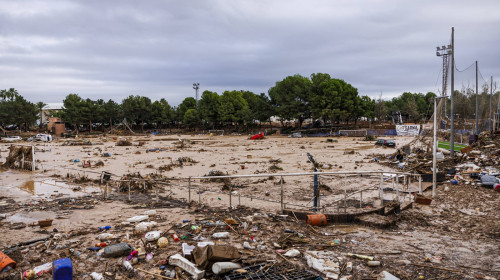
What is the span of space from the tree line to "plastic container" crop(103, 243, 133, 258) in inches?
1787

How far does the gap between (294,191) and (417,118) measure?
6760 centimetres

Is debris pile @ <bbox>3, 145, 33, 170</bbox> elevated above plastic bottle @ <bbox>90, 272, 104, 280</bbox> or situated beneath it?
elevated above

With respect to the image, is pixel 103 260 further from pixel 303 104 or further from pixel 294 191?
pixel 303 104

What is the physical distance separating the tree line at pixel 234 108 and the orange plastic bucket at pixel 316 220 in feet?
137

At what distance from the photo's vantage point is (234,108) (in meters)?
62.9

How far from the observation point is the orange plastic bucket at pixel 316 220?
7168mm

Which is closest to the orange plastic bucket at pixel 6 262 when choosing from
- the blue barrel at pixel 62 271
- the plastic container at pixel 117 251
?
the blue barrel at pixel 62 271

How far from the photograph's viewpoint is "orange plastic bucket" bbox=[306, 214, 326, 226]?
7168 mm

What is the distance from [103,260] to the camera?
5.29 meters

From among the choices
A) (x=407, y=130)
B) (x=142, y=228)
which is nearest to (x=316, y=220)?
(x=142, y=228)

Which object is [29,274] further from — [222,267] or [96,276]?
[222,267]

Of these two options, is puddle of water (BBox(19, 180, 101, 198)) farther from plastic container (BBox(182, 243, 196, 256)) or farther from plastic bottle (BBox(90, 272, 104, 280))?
plastic container (BBox(182, 243, 196, 256))

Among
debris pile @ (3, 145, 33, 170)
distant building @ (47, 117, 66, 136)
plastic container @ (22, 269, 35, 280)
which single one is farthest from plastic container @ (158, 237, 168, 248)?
distant building @ (47, 117, 66, 136)

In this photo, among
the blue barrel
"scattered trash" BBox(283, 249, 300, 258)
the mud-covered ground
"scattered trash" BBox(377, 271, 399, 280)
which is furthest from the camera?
"scattered trash" BBox(283, 249, 300, 258)
